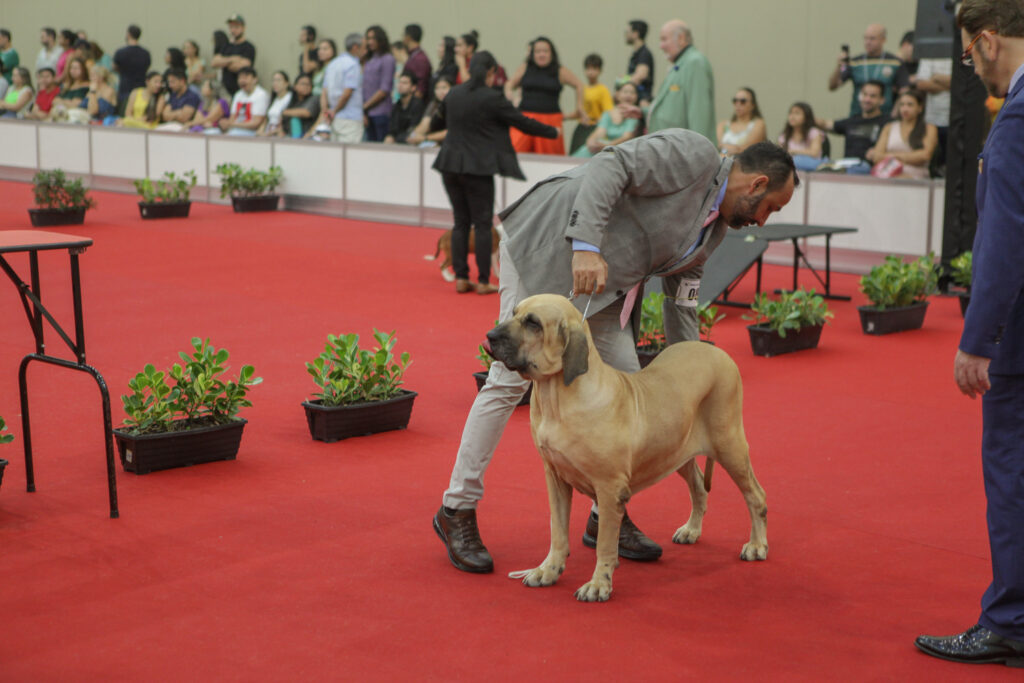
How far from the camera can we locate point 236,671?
3281 mm

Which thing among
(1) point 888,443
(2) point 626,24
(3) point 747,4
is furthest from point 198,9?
(1) point 888,443

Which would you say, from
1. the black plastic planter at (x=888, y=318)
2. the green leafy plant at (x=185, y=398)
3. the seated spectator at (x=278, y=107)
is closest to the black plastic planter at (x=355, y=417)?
the green leafy plant at (x=185, y=398)

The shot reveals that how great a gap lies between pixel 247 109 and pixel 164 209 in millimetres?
3845

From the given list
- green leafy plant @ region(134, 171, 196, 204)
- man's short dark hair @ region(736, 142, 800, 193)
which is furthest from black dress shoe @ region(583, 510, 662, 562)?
green leafy plant @ region(134, 171, 196, 204)

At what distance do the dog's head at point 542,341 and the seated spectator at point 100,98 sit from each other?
18707 mm

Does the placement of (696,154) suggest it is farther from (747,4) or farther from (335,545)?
(747,4)

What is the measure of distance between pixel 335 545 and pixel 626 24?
15116mm

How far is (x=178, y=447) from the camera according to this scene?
5215mm

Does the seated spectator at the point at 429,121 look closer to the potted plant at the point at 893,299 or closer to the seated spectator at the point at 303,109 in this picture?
the seated spectator at the point at 303,109

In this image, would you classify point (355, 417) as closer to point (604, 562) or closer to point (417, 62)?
point (604, 562)

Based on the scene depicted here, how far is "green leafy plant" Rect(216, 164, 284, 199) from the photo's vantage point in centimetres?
1564

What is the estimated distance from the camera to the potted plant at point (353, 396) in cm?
570

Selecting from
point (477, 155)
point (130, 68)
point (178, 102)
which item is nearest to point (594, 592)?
point (477, 155)

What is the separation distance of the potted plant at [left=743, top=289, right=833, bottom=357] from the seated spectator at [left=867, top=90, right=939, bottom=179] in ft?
12.5
